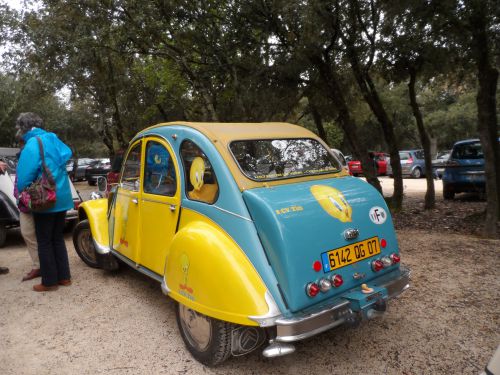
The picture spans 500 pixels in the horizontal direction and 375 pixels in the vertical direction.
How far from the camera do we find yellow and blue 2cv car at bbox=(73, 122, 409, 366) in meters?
2.57

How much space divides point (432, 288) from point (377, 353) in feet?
5.15

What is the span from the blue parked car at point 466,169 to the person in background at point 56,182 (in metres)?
9.63

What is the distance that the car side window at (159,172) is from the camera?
3539 millimetres

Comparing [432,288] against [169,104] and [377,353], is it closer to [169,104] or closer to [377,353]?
[377,353]

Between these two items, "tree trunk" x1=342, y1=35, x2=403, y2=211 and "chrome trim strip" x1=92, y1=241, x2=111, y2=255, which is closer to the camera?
"chrome trim strip" x1=92, y1=241, x2=111, y2=255

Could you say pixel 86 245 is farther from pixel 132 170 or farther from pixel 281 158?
pixel 281 158

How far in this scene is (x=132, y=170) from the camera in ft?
14.1

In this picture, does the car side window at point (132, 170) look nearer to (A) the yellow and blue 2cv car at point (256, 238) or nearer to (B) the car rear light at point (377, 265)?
(A) the yellow and blue 2cv car at point (256, 238)

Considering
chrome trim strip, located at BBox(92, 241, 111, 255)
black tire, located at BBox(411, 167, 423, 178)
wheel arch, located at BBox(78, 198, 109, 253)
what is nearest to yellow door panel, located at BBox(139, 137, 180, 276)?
chrome trim strip, located at BBox(92, 241, 111, 255)

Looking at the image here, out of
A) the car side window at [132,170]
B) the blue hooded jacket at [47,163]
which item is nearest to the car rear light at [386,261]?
the car side window at [132,170]

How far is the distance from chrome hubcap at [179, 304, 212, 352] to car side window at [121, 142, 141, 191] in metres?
1.51

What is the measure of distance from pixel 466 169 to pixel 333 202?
8.71m

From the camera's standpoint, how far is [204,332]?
2.94m

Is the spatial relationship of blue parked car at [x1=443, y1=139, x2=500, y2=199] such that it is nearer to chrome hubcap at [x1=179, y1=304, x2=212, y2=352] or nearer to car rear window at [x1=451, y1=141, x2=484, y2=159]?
car rear window at [x1=451, y1=141, x2=484, y2=159]
